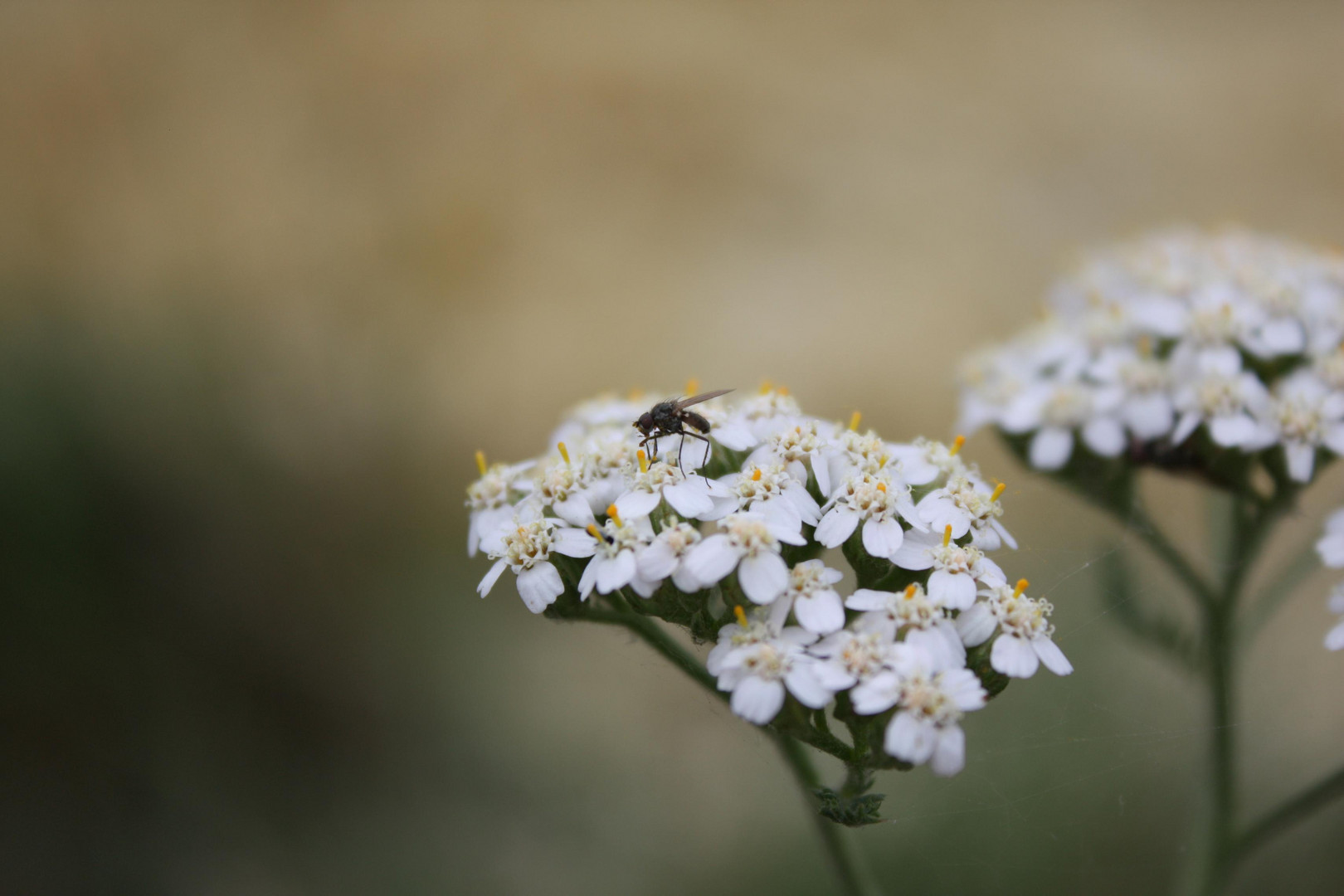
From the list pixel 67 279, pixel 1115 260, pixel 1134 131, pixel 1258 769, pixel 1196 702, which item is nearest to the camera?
pixel 1196 702

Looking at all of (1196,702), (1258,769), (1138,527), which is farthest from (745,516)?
(1258,769)

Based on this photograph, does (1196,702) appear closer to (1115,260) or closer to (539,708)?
(1115,260)

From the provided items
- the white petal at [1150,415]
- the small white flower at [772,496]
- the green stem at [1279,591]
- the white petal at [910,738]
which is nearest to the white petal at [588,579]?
the small white flower at [772,496]

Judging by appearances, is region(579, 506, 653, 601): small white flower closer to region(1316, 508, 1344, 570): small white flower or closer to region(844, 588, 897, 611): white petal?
region(844, 588, 897, 611): white petal

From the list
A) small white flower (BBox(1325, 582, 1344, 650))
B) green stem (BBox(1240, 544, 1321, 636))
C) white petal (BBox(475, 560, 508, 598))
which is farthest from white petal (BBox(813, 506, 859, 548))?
green stem (BBox(1240, 544, 1321, 636))

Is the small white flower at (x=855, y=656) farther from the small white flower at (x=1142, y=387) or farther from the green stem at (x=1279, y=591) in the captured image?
the green stem at (x=1279, y=591)

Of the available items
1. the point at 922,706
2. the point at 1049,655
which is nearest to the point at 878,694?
the point at 922,706

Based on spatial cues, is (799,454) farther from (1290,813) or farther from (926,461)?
(1290,813)
